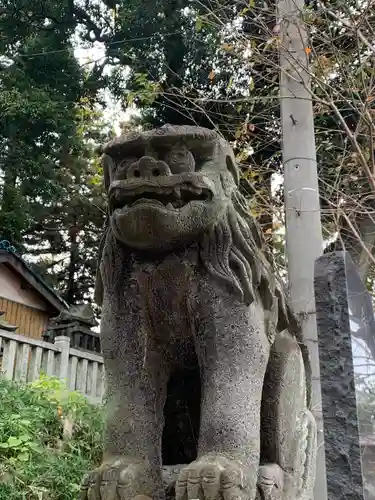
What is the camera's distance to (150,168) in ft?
4.97

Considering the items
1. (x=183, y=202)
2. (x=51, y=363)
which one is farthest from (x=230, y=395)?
(x=51, y=363)

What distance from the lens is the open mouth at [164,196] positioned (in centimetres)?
149

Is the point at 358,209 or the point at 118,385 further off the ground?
the point at 358,209

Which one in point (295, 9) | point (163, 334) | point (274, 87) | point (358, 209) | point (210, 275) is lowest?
point (163, 334)

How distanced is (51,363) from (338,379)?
4060 mm

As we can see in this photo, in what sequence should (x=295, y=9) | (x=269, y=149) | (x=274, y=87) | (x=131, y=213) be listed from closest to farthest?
(x=131, y=213) < (x=295, y=9) < (x=274, y=87) < (x=269, y=149)

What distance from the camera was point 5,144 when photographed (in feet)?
30.9

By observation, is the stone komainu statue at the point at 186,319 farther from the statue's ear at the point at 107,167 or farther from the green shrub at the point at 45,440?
the green shrub at the point at 45,440

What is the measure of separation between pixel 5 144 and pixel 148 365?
851 cm

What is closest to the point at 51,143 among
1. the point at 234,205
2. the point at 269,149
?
the point at 269,149

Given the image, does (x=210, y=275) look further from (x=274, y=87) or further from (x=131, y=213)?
(x=274, y=87)

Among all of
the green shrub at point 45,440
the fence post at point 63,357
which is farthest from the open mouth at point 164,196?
the fence post at point 63,357

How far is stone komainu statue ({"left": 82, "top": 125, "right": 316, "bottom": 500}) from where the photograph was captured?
1.50 meters

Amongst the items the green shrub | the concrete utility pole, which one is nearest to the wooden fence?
the green shrub
